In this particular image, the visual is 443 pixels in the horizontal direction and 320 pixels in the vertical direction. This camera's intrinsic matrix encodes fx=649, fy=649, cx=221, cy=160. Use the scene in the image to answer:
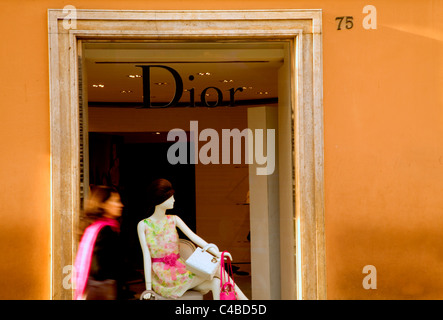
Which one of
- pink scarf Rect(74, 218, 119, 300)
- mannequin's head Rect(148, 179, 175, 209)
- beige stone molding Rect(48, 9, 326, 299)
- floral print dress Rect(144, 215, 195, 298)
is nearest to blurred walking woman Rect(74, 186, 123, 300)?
pink scarf Rect(74, 218, 119, 300)

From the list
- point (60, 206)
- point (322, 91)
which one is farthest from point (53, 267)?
point (322, 91)

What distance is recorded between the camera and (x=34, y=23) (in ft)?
19.0

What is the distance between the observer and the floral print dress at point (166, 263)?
6016 millimetres

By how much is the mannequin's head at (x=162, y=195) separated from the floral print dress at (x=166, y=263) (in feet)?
0.57

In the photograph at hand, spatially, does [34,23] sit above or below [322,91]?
above

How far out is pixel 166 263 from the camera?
605 cm

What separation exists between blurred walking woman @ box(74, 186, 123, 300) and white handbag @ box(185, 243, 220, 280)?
1.34 m

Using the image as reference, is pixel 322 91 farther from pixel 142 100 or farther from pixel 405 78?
pixel 142 100

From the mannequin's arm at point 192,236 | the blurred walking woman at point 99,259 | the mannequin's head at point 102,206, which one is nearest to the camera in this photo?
the blurred walking woman at point 99,259

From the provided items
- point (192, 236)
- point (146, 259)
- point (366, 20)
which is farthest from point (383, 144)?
point (146, 259)
